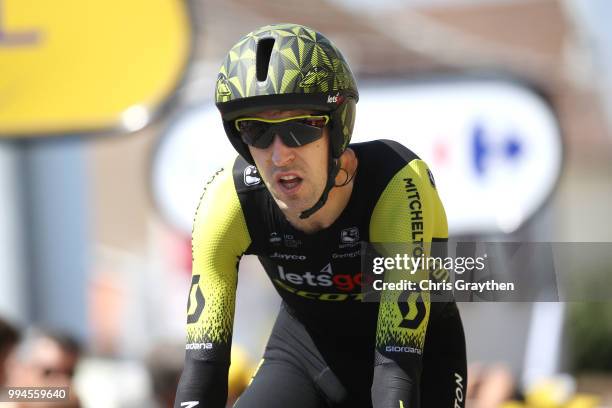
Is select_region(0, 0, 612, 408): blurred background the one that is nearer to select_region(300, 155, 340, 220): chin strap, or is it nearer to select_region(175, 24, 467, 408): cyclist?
select_region(175, 24, 467, 408): cyclist

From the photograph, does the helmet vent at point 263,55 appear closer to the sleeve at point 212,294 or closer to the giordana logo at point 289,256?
the sleeve at point 212,294

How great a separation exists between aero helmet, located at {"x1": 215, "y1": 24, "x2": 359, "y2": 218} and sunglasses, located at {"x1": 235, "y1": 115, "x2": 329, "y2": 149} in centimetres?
4

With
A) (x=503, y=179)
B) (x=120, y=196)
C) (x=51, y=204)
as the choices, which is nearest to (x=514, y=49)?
(x=120, y=196)

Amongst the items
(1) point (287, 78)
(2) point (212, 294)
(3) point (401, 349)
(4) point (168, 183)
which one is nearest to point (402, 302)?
(3) point (401, 349)

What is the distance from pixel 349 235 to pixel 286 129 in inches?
23.1

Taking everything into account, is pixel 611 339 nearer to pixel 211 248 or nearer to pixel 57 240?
pixel 57 240

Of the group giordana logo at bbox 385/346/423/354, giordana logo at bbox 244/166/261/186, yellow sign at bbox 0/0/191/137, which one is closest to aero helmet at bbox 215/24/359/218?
giordana logo at bbox 244/166/261/186

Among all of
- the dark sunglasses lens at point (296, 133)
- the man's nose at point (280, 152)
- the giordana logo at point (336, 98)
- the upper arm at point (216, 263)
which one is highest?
the giordana logo at point (336, 98)

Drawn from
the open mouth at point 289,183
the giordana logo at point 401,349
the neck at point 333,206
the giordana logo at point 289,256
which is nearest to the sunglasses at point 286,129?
the open mouth at point 289,183

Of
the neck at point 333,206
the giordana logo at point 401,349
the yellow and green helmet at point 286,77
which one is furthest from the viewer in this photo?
the neck at point 333,206

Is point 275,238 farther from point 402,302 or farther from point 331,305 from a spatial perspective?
point 402,302

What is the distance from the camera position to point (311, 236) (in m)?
3.82

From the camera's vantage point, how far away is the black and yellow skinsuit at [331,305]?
3.53 m

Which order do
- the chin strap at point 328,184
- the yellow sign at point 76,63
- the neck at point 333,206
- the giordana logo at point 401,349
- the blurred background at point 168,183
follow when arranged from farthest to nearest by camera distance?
the yellow sign at point 76,63
the blurred background at point 168,183
the neck at point 333,206
the chin strap at point 328,184
the giordana logo at point 401,349
